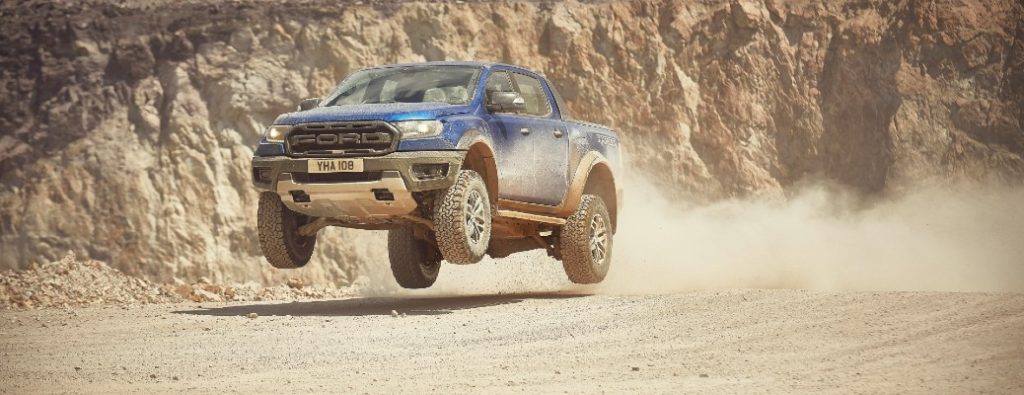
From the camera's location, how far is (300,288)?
72.0ft

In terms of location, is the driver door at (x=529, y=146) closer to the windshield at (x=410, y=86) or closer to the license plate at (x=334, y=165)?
the windshield at (x=410, y=86)

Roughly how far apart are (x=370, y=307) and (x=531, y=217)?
2.12 m

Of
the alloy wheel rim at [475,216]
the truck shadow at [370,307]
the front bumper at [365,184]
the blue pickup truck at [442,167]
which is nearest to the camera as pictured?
the front bumper at [365,184]

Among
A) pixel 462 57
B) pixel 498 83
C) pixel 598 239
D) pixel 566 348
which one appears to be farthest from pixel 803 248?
pixel 566 348

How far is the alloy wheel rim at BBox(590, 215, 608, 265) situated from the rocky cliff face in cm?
1151

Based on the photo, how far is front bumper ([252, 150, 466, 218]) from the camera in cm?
1159

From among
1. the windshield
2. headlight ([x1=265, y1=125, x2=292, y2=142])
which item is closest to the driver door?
the windshield

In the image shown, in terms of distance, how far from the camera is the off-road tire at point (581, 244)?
45.9 ft

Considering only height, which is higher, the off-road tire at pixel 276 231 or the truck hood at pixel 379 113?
the truck hood at pixel 379 113

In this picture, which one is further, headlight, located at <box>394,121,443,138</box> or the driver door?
the driver door

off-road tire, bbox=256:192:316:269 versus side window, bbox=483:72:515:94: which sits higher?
side window, bbox=483:72:515:94

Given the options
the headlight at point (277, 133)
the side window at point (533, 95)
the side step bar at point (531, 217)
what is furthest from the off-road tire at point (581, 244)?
the headlight at point (277, 133)

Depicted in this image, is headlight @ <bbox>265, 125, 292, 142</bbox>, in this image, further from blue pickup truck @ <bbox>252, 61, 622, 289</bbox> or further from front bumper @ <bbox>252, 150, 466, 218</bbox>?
front bumper @ <bbox>252, 150, 466, 218</bbox>

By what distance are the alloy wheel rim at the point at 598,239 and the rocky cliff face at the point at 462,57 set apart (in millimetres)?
11506
